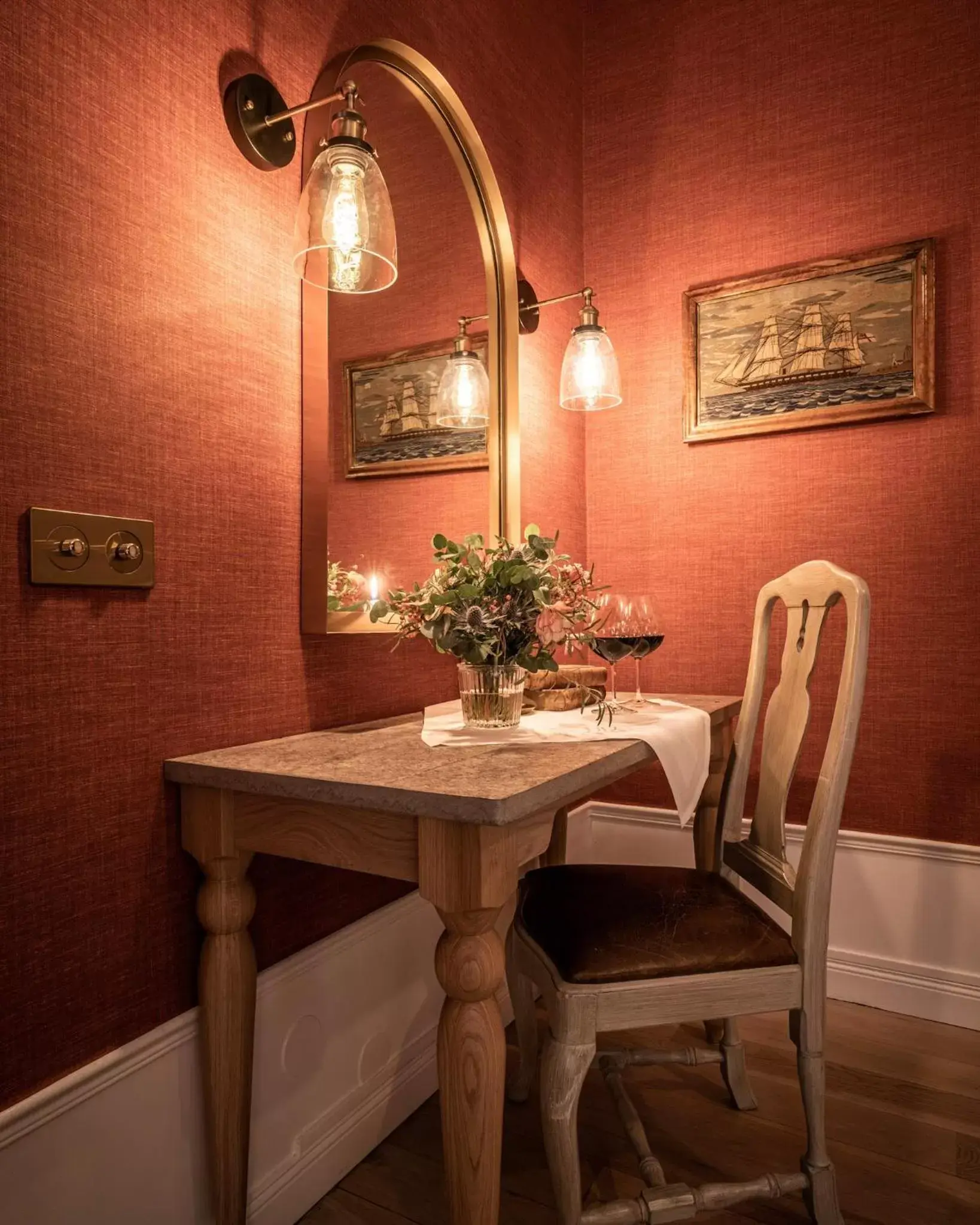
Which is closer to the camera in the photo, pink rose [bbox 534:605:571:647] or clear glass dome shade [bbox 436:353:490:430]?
pink rose [bbox 534:605:571:647]

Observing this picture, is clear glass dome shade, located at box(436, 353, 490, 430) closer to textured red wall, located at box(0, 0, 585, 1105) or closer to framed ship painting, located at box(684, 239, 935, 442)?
textured red wall, located at box(0, 0, 585, 1105)

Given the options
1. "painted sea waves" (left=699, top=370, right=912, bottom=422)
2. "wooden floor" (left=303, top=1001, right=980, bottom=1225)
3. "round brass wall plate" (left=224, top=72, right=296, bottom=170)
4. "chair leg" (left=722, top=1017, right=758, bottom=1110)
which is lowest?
"wooden floor" (left=303, top=1001, right=980, bottom=1225)

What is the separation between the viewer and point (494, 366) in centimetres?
199

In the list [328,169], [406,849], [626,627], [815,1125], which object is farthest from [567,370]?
[815,1125]

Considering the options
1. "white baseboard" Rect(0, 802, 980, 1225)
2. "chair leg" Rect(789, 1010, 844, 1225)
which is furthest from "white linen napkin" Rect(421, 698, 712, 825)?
"white baseboard" Rect(0, 802, 980, 1225)

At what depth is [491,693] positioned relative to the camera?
1408 mm

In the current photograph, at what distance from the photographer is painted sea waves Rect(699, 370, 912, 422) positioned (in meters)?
2.15

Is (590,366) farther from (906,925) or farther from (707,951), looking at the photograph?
(906,925)

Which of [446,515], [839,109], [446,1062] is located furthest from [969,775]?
[839,109]

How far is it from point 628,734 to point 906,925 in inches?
51.5

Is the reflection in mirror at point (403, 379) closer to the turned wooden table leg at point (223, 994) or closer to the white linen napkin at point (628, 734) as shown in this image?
the white linen napkin at point (628, 734)

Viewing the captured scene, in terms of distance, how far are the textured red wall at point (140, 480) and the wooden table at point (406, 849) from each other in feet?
0.28

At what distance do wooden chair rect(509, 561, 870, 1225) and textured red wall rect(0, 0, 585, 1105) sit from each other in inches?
19.3

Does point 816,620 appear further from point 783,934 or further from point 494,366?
point 494,366
